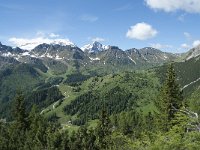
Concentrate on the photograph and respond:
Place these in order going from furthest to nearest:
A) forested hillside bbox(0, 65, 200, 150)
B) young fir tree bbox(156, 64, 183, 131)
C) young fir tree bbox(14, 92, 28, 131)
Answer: young fir tree bbox(14, 92, 28, 131), young fir tree bbox(156, 64, 183, 131), forested hillside bbox(0, 65, 200, 150)

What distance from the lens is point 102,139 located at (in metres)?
119

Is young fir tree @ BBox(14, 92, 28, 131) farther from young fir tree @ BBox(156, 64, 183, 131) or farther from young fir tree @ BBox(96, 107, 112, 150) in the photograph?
young fir tree @ BBox(156, 64, 183, 131)

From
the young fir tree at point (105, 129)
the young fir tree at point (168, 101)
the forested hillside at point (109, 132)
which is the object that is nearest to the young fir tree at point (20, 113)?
the forested hillside at point (109, 132)

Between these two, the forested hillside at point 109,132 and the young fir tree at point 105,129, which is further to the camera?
the young fir tree at point 105,129

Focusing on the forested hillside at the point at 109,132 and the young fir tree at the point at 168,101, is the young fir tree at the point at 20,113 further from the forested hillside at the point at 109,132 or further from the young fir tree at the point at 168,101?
the young fir tree at the point at 168,101

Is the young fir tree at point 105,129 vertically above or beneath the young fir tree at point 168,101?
beneath

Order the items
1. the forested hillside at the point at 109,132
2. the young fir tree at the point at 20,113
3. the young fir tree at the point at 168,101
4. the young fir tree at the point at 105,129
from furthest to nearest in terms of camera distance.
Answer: the young fir tree at the point at 105,129
the young fir tree at the point at 20,113
the young fir tree at the point at 168,101
the forested hillside at the point at 109,132

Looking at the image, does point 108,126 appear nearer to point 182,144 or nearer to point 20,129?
point 20,129

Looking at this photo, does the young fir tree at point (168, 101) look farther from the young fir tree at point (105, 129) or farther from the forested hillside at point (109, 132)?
the young fir tree at point (105, 129)

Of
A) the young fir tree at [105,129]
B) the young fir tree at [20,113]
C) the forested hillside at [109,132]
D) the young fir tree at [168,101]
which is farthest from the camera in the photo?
the young fir tree at [105,129]

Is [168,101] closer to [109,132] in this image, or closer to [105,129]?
[105,129]

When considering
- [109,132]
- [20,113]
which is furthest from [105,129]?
[20,113]

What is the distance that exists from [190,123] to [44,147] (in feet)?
355

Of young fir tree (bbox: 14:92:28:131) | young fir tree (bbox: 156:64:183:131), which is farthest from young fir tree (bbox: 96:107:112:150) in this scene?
young fir tree (bbox: 156:64:183:131)
